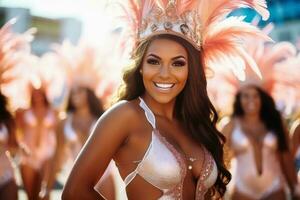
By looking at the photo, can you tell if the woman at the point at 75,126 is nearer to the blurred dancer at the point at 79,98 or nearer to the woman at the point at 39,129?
the blurred dancer at the point at 79,98

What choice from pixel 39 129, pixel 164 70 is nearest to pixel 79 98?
pixel 39 129

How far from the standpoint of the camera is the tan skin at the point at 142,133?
311 cm

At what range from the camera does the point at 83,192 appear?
3.07 m

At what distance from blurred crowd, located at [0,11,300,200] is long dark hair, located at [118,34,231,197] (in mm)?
1854

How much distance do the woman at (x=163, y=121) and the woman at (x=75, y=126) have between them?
430 centimetres

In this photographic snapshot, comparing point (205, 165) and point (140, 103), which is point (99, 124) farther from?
point (205, 165)

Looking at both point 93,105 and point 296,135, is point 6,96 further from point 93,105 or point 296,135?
point 296,135

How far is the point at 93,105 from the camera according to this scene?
840 cm

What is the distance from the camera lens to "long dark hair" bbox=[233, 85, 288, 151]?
7.23 metres

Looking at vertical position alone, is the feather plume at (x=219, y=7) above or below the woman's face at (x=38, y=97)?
above

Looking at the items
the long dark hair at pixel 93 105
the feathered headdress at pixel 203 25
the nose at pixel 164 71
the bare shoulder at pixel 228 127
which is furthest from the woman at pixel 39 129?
the nose at pixel 164 71

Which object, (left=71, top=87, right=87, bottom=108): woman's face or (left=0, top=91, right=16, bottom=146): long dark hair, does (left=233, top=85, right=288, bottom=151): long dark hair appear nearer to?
(left=71, top=87, right=87, bottom=108): woman's face

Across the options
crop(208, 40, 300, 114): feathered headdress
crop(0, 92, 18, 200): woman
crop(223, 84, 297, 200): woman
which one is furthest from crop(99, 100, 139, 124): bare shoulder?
crop(223, 84, 297, 200): woman

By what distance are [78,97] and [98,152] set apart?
541cm
